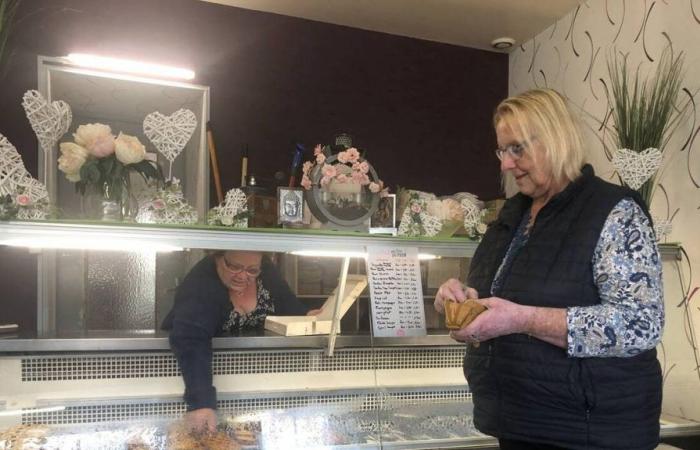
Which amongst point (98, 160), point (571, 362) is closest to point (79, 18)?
point (98, 160)

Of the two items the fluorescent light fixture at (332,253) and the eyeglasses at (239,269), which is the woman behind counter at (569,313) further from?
the eyeglasses at (239,269)

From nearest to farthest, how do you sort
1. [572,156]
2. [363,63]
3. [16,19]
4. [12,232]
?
1. [572,156]
2. [12,232]
3. [16,19]
4. [363,63]

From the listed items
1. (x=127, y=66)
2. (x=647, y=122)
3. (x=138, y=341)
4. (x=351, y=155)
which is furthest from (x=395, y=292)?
(x=127, y=66)

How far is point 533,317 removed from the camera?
4.10 ft

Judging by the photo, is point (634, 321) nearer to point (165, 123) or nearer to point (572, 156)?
point (572, 156)

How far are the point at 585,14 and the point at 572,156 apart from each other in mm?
2355

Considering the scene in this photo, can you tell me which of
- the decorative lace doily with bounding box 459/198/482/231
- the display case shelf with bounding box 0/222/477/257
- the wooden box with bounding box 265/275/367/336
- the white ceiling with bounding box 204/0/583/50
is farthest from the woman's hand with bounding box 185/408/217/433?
the white ceiling with bounding box 204/0/583/50

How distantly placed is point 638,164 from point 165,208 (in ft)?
5.84

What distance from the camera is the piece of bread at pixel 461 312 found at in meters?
1.31

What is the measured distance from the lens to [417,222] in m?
2.03

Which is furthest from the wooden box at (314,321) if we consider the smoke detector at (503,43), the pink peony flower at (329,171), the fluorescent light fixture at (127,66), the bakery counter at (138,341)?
the smoke detector at (503,43)

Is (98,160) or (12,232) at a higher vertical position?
(98,160)

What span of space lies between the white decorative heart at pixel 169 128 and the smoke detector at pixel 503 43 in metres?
2.69

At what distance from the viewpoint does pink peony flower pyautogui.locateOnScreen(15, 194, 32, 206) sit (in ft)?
5.09
